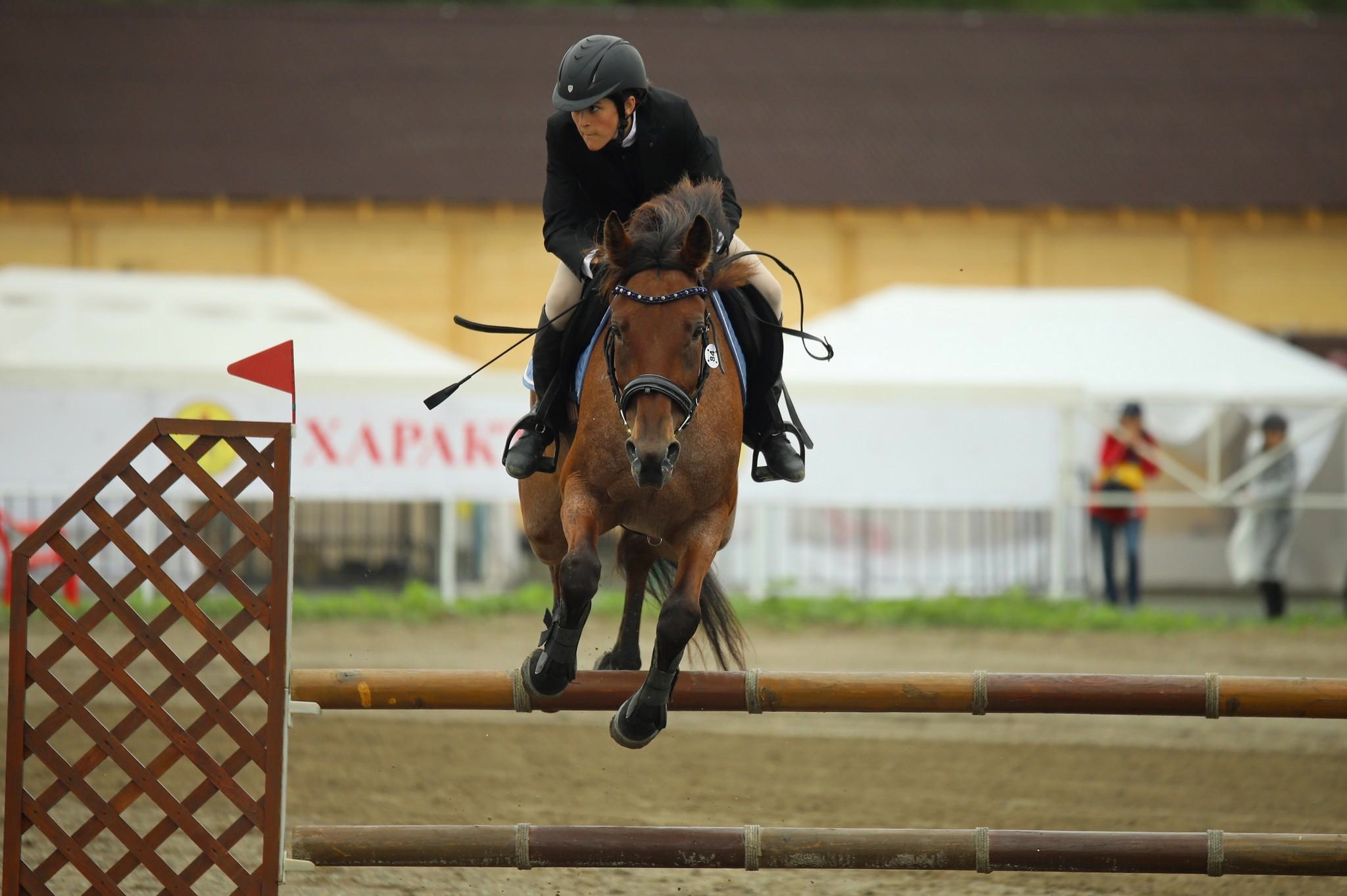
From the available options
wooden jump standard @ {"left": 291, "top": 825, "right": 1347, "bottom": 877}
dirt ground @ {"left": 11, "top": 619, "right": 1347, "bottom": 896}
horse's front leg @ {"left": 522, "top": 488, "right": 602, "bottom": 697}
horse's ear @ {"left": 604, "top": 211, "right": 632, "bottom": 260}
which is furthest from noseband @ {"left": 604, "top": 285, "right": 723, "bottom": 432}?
dirt ground @ {"left": 11, "top": 619, "right": 1347, "bottom": 896}

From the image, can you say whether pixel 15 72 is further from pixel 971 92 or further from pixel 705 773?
pixel 705 773

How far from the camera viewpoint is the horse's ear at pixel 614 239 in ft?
16.2

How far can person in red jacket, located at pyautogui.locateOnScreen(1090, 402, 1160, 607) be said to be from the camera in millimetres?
15031

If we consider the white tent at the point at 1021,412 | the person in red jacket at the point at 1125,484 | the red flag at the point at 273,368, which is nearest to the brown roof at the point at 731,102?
the white tent at the point at 1021,412

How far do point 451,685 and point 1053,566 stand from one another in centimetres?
1148

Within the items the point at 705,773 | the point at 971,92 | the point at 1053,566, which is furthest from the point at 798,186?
the point at 705,773

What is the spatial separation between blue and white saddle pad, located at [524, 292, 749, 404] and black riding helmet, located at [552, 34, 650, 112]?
74 cm

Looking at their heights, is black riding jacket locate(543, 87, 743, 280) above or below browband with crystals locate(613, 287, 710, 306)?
above

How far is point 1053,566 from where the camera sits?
49.8 feet

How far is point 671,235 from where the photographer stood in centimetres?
503

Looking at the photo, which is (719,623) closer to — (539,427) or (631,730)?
(539,427)

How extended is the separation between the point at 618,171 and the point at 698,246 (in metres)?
0.76

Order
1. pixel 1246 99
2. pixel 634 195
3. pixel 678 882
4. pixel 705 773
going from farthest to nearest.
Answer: pixel 1246 99
pixel 705 773
pixel 678 882
pixel 634 195

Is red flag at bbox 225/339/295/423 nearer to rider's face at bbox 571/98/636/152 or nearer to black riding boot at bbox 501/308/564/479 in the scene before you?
black riding boot at bbox 501/308/564/479
